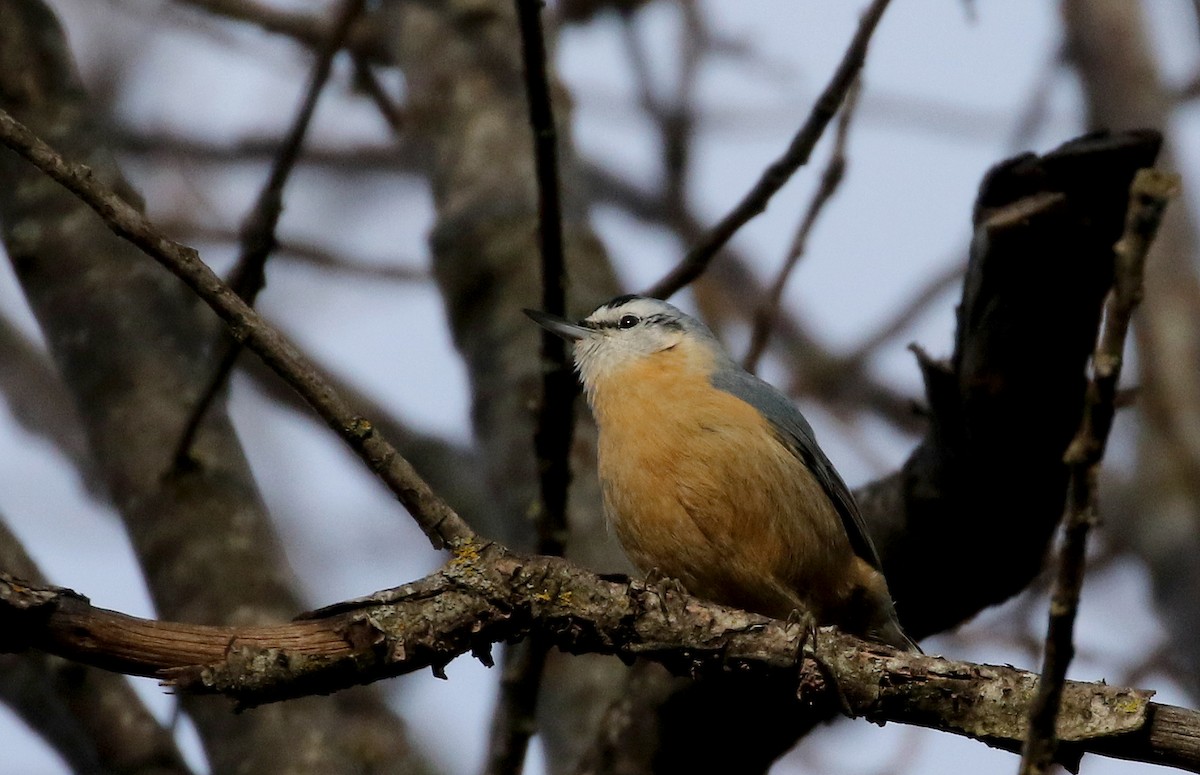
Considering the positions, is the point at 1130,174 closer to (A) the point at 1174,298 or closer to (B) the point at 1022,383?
(B) the point at 1022,383

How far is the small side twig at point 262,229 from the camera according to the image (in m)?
3.46

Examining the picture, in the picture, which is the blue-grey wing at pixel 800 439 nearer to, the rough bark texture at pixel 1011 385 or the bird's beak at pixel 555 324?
the rough bark texture at pixel 1011 385

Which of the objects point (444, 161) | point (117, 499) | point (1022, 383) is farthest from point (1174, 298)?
point (117, 499)

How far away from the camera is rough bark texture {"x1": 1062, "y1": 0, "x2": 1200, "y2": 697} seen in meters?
5.97

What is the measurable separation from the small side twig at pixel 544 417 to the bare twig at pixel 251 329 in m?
0.62

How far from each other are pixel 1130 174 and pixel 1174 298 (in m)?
4.56

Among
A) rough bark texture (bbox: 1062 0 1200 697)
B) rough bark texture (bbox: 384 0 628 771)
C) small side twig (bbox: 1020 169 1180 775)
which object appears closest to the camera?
small side twig (bbox: 1020 169 1180 775)

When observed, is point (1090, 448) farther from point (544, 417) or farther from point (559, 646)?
point (544, 417)

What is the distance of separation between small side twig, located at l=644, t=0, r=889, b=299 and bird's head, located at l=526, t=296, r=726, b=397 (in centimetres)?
66

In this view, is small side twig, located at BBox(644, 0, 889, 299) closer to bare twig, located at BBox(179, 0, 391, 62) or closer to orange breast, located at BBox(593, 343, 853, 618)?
orange breast, located at BBox(593, 343, 853, 618)

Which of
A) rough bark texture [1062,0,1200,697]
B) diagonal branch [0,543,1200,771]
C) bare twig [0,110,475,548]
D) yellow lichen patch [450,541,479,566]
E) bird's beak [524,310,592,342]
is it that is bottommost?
diagonal branch [0,543,1200,771]

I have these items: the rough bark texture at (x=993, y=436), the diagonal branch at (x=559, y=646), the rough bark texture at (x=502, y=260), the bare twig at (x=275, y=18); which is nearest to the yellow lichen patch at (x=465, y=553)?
the diagonal branch at (x=559, y=646)

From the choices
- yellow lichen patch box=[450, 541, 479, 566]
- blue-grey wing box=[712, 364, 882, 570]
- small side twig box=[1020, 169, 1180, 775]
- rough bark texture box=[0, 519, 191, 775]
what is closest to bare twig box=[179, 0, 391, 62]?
blue-grey wing box=[712, 364, 882, 570]

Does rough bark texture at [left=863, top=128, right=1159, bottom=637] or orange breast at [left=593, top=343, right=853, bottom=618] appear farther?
orange breast at [left=593, top=343, right=853, bottom=618]
